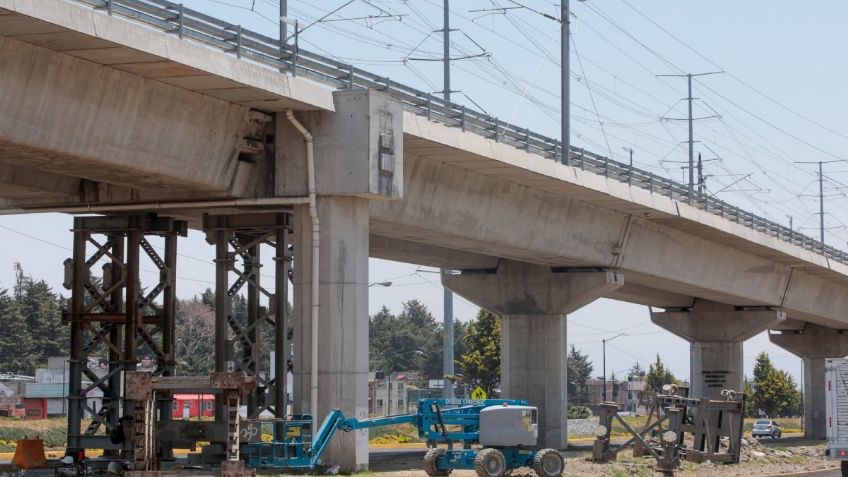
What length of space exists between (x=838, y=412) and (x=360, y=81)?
13.2m

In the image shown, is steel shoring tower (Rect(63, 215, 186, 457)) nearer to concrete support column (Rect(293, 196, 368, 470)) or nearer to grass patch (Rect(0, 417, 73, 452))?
concrete support column (Rect(293, 196, 368, 470))

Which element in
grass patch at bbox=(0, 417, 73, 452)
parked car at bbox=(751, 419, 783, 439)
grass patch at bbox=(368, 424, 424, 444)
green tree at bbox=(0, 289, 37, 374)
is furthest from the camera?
green tree at bbox=(0, 289, 37, 374)

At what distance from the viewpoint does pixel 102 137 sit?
1051 inches

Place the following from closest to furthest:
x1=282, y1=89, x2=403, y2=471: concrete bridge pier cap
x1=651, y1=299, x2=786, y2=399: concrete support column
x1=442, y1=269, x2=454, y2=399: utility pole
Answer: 1. x1=282, y1=89, x2=403, y2=471: concrete bridge pier cap
2. x1=442, y1=269, x2=454, y2=399: utility pole
3. x1=651, y1=299, x2=786, y2=399: concrete support column

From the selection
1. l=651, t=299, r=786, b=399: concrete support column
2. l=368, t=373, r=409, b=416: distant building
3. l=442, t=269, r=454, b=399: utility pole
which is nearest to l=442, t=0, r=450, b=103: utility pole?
l=442, t=269, r=454, b=399: utility pole

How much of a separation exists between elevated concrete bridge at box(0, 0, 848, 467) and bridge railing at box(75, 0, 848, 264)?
51 millimetres

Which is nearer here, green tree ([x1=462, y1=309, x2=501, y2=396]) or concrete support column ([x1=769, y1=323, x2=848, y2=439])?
concrete support column ([x1=769, y1=323, x2=848, y2=439])

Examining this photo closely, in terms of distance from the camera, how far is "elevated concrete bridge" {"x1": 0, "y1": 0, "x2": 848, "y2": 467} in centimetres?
2552

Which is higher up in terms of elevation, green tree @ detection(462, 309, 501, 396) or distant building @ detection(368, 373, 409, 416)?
green tree @ detection(462, 309, 501, 396)

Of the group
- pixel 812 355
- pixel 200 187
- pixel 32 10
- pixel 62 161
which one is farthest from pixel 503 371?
pixel 812 355

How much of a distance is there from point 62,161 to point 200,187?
384 cm

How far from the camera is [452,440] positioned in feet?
98.0

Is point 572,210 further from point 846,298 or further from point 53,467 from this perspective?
point 846,298

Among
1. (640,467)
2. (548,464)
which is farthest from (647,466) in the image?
(548,464)
